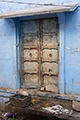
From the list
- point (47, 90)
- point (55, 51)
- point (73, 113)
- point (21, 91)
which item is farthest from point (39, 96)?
point (55, 51)

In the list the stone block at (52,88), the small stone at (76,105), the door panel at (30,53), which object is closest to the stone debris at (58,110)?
the small stone at (76,105)

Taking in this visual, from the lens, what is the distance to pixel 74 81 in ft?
13.5

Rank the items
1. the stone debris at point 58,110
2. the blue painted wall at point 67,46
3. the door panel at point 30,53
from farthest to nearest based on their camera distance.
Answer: the door panel at point 30,53 → the blue painted wall at point 67,46 → the stone debris at point 58,110

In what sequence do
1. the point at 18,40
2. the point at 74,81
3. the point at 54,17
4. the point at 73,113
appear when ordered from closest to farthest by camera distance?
the point at 73,113 < the point at 74,81 < the point at 54,17 < the point at 18,40

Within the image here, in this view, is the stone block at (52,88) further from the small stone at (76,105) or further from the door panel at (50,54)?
the small stone at (76,105)

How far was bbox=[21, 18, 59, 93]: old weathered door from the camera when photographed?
450 centimetres

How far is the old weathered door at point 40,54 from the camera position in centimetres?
450

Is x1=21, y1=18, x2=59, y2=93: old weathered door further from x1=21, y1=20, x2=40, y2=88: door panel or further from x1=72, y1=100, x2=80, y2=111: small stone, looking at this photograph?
x1=72, y1=100, x2=80, y2=111: small stone

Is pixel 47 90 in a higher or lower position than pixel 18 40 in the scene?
lower

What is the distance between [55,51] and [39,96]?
5.05 ft

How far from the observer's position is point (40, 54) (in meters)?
4.64

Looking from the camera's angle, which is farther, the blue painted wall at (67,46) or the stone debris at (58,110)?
the blue painted wall at (67,46)

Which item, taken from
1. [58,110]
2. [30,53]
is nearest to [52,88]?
[58,110]

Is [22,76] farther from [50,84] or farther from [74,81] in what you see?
[74,81]
